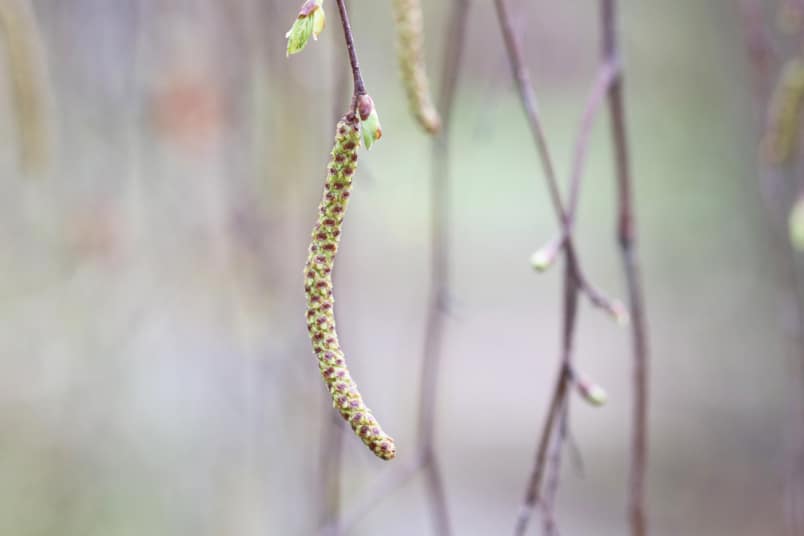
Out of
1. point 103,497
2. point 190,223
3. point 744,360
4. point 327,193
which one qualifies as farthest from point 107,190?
point 744,360

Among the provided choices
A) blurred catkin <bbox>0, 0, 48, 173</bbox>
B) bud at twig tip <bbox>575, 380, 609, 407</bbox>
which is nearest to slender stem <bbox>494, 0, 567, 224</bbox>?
bud at twig tip <bbox>575, 380, 609, 407</bbox>

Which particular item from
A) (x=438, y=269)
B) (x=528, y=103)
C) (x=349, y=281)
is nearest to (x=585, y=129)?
(x=528, y=103)

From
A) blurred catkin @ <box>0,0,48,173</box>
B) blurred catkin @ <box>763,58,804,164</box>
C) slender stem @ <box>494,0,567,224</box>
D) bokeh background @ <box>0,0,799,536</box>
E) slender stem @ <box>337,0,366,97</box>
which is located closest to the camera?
slender stem @ <box>337,0,366,97</box>

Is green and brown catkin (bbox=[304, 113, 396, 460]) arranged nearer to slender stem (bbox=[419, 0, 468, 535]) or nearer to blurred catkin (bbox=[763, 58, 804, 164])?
slender stem (bbox=[419, 0, 468, 535])

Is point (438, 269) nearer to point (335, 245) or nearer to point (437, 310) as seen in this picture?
point (437, 310)

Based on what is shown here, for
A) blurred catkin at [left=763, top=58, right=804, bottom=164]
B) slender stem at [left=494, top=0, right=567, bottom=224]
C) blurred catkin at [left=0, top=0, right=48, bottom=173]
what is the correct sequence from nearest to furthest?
slender stem at [left=494, top=0, right=567, bottom=224] → blurred catkin at [left=0, top=0, right=48, bottom=173] → blurred catkin at [left=763, top=58, right=804, bottom=164]
